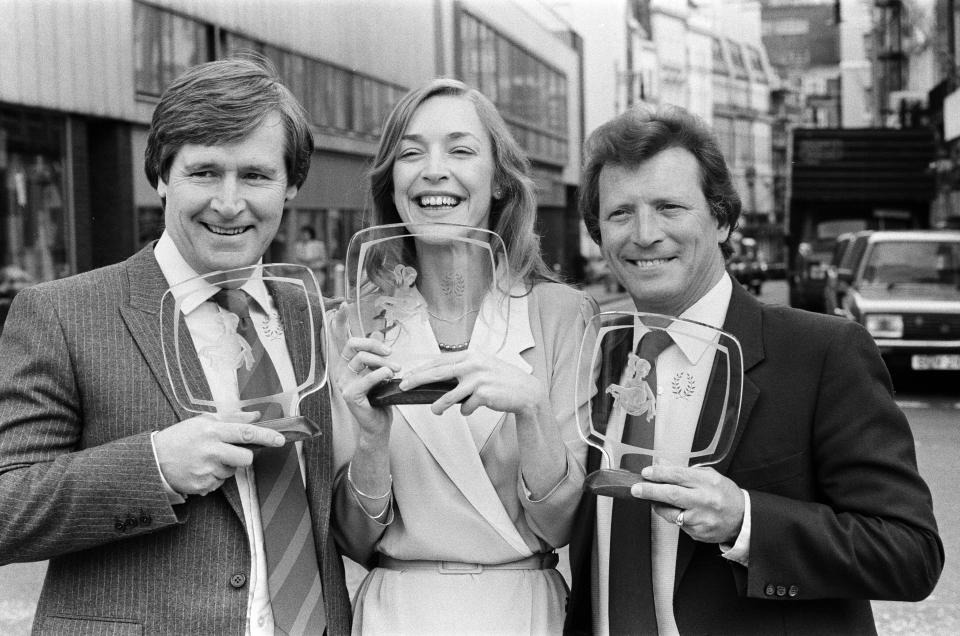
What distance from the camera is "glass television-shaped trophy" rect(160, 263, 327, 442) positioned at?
79.0 inches

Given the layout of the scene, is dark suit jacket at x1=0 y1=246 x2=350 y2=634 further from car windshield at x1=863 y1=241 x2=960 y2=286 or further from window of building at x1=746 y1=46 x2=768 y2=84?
window of building at x1=746 y1=46 x2=768 y2=84

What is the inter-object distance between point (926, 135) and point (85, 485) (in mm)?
19975

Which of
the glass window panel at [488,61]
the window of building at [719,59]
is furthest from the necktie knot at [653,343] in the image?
the window of building at [719,59]

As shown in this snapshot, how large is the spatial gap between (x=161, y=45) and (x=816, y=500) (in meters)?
14.1

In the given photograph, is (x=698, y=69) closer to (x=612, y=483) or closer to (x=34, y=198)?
(x=34, y=198)

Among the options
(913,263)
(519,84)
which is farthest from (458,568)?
(519,84)

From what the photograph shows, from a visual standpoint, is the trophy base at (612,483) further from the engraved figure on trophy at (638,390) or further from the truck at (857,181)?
the truck at (857,181)

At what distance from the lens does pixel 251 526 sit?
79.4 inches

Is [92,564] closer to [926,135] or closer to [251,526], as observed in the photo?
[251,526]

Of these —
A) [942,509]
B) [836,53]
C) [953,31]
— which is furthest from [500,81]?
[836,53]

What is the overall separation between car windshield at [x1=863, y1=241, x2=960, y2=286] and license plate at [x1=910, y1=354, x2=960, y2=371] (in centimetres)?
113

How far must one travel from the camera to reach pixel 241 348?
2076mm

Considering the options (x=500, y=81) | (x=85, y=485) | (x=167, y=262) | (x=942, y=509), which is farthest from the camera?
(x=500, y=81)

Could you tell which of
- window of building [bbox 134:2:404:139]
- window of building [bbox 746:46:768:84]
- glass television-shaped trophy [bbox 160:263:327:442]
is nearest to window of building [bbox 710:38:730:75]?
window of building [bbox 746:46:768:84]
